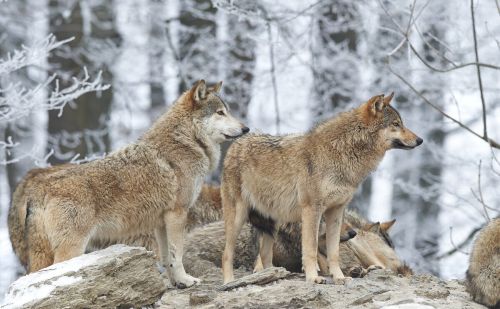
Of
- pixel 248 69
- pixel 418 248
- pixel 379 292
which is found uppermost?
pixel 248 69

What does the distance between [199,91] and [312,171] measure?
1691 mm

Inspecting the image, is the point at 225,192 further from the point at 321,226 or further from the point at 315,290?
the point at 315,290

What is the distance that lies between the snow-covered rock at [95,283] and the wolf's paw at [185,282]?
1490 millimetres

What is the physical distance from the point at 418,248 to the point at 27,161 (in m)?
8.92

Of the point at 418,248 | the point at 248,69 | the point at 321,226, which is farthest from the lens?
the point at 418,248

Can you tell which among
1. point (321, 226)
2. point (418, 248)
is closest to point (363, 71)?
point (418, 248)

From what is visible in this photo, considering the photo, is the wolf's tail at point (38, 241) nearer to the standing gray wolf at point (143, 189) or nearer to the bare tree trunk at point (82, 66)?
the standing gray wolf at point (143, 189)

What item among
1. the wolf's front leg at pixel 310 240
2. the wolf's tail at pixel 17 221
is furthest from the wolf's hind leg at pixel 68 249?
the wolf's front leg at pixel 310 240

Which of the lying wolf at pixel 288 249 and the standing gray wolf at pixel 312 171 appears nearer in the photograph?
the standing gray wolf at pixel 312 171

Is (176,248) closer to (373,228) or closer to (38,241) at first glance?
(38,241)

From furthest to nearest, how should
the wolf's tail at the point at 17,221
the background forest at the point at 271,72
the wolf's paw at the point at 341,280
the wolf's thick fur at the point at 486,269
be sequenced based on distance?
the background forest at the point at 271,72
the wolf's tail at the point at 17,221
the wolf's paw at the point at 341,280
the wolf's thick fur at the point at 486,269

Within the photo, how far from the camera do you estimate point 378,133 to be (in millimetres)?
10078

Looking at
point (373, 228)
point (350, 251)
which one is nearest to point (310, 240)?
point (350, 251)

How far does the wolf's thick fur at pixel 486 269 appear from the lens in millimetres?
8625
